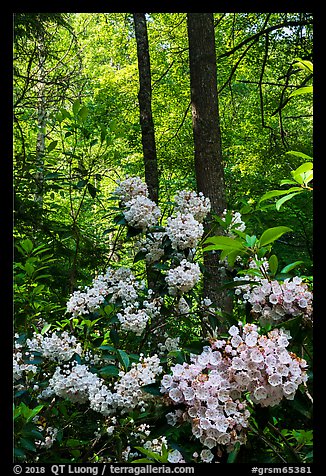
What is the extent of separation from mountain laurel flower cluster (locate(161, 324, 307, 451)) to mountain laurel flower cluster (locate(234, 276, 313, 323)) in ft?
0.24

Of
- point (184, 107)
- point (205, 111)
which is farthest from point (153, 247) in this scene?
point (184, 107)

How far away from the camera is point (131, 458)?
4.26 ft

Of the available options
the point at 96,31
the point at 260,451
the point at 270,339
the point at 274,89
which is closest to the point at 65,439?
the point at 260,451

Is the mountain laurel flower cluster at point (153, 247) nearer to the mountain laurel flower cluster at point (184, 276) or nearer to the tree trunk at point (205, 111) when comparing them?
the mountain laurel flower cluster at point (184, 276)

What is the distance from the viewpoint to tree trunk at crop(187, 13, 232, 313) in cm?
249

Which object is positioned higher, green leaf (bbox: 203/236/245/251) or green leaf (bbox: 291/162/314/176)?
green leaf (bbox: 291/162/314/176)

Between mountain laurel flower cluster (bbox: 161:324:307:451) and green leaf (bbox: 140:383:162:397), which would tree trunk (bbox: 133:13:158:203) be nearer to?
green leaf (bbox: 140:383:162:397)

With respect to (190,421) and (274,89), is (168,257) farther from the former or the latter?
(274,89)

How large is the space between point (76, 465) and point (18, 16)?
2.16m

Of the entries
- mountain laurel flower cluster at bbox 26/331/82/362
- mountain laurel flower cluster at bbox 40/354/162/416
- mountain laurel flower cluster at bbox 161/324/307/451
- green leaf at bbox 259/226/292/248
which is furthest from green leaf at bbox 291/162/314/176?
mountain laurel flower cluster at bbox 26/331/82/362

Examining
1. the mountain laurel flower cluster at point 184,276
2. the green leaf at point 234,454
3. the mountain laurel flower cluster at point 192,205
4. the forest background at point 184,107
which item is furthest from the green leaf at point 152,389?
the forest background at point 184,107

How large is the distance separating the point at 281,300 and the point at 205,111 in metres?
1.72

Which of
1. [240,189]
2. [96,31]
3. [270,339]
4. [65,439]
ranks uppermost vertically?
[96,31]

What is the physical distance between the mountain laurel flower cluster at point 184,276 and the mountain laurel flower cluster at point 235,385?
466 mm
